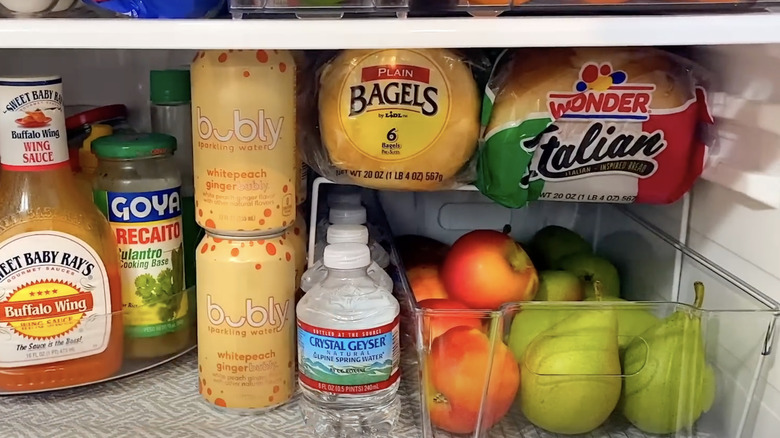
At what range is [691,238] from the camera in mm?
960

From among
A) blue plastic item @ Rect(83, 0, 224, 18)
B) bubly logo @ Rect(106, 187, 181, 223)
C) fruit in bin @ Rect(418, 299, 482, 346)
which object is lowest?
fruit in bin @ Rect(418, 299, 482, 346)

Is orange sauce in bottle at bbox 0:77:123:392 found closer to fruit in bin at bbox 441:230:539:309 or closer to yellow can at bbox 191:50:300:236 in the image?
yellow can at bbox 191:50:300:236

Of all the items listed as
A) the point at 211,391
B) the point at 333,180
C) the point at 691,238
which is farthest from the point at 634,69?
the point at 211,391

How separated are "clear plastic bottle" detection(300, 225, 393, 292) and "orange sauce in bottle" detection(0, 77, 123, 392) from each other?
226 mm

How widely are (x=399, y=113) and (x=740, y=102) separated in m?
0.37

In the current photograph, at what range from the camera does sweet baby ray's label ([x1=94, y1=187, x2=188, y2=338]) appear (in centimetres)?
90

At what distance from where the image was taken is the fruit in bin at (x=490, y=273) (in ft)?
3.00

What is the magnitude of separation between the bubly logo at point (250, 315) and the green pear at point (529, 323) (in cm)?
25

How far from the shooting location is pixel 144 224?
0.90 meters

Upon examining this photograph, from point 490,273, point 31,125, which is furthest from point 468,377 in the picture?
point 31,125

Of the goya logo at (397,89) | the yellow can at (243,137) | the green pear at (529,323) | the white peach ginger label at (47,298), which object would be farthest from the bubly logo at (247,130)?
the green pear at (529,323)

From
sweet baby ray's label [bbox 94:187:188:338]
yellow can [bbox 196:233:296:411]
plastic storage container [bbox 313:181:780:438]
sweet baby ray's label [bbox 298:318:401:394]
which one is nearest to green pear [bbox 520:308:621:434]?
plastic storage container [bbox 313:181:780:438]

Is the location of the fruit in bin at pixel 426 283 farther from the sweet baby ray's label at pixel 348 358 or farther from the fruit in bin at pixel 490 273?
the sweet baby ray's label at pixel 348 358

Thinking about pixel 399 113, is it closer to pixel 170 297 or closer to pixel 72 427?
pixel 170 297
